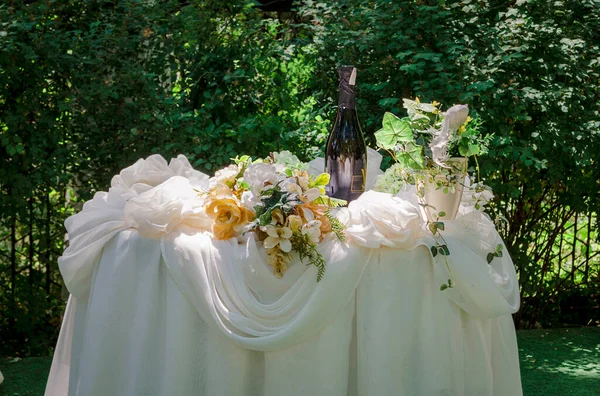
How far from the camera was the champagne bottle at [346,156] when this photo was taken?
2.42 m

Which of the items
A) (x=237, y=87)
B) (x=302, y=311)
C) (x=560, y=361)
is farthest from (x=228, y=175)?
(x=560, y=361)

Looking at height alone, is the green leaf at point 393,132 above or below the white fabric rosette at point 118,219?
above

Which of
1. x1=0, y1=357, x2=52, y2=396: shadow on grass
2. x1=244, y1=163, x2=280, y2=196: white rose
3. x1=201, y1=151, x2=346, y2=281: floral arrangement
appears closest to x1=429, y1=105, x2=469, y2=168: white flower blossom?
x1=201, y1=151, x2=346, y2=281: floral arrangement

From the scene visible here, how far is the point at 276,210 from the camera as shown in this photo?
6.86ft

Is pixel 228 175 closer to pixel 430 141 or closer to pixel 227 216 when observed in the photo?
pixel 227 216

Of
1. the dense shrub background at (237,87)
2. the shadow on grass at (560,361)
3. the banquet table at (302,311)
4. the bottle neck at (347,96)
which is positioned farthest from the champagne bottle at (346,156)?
the shadow on grass at (560,361)

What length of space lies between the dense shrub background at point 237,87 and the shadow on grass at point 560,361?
743 millimetres

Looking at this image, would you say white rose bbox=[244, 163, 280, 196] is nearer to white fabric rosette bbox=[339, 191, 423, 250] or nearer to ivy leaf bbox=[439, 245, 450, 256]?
white fabric rosette bbox=[339, 191, 423, 250]

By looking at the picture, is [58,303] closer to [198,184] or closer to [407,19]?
[198,184]

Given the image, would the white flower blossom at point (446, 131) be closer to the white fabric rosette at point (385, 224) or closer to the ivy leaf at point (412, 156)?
the ivy leaf at point (412, 156)

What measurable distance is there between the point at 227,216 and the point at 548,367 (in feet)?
7.15

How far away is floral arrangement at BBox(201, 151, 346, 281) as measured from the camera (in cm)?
209

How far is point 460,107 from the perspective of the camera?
2.04 meters

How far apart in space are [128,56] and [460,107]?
2.33 metres
